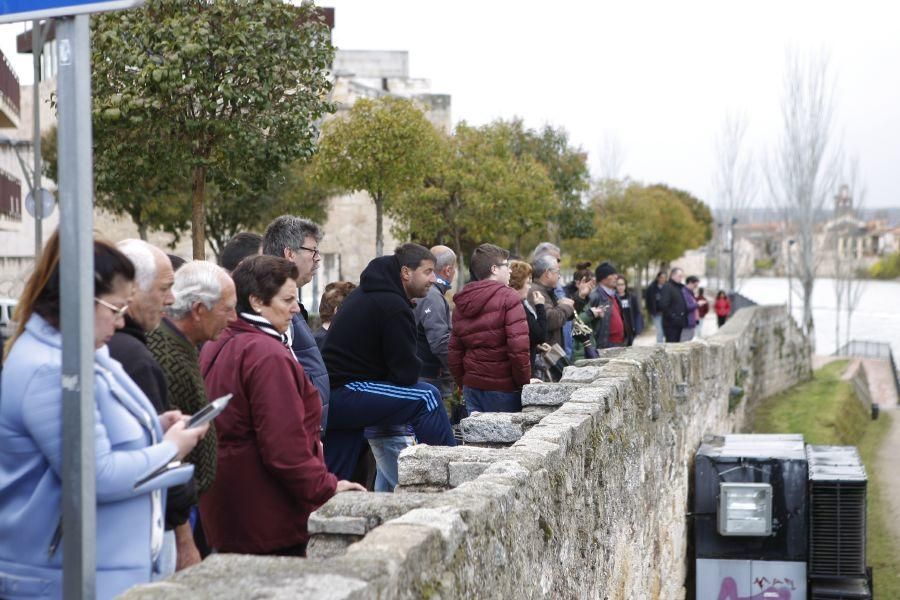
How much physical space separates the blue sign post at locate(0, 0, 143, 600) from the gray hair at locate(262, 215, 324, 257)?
11.5ft

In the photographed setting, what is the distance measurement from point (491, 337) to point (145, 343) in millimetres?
4122

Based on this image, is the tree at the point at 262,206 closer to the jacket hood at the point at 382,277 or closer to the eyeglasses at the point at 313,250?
the eyeglasses at the point at 313,250

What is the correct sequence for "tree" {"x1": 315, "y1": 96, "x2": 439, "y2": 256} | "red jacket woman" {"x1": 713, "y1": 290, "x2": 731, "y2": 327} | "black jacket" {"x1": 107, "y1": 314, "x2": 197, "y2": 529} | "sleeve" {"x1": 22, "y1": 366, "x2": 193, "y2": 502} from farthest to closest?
"red jacket woman" {"x1": 713, "y1": 290, "x2": 731, "y2": 327} → "tree" {"x1": 315, "y1": 96, "x2": 439, "y2": 256} → "black jacket" {"x1": 107, "y1": 314, "x2": 197, "y2": 529} → "sleeve" {"x1": 22, "y1": 366, "x2": 193, "y2": 502}

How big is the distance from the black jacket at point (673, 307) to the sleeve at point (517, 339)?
32.8ft

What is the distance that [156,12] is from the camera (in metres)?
10.3

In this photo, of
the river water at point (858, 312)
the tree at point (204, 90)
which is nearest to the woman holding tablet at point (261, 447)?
the tree at point (204, 90)

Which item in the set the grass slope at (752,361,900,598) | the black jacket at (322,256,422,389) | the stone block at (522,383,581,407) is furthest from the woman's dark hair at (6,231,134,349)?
the grass slope at (752,361,900,598)

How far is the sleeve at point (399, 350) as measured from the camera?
6.02 m

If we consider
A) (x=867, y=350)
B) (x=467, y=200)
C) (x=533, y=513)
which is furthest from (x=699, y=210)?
(x=533, y=513)

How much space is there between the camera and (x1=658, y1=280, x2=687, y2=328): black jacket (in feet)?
56.8

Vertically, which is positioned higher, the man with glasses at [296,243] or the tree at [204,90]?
the tree at [204,90]

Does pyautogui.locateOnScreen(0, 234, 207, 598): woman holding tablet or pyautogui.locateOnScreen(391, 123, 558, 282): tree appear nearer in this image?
pyautogui.locateOnScreen(0, 234, 207, 598): woman holding tablet

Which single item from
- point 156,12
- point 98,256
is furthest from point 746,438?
point 98,256

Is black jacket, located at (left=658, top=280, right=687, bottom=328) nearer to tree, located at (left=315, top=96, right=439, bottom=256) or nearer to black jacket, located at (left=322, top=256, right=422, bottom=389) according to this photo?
tree, located at (left=315, top=96, right=439, bottom=256)
